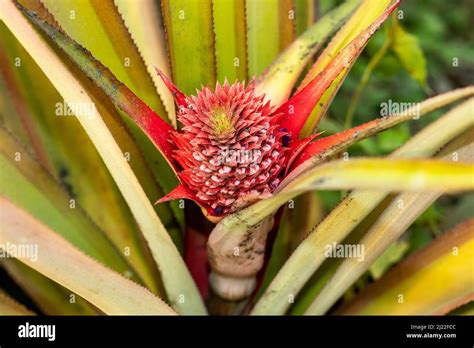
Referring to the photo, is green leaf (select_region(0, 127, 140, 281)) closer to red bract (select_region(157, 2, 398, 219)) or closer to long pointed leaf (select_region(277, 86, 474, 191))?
red bract (select_region(157, 2, 398, 219))

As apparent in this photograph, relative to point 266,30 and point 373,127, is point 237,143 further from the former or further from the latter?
point 266,30

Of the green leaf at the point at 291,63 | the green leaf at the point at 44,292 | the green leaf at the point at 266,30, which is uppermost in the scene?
the green leaf at the point at 266,30

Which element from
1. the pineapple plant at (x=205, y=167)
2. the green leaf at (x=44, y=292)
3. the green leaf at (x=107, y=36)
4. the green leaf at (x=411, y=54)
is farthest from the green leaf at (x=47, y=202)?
the green leaf at (x=411, y=54)

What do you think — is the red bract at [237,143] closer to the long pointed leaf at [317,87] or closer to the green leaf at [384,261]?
the long pointed leaf at [317,87]

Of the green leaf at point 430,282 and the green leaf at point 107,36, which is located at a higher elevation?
the green leaf at point 107,36

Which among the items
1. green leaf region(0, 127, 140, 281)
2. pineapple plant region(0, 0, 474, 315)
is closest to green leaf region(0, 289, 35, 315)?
pineapple plant region(0, 0, 474, 315)

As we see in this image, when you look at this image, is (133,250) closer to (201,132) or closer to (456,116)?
(201,132)

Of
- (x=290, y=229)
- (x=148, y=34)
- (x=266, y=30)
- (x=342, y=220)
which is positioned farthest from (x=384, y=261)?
(x=148, y=34)
